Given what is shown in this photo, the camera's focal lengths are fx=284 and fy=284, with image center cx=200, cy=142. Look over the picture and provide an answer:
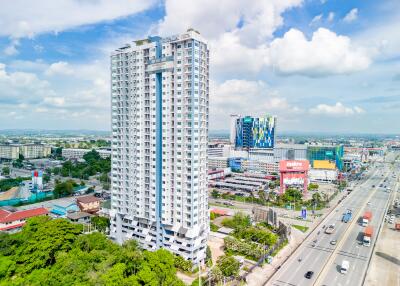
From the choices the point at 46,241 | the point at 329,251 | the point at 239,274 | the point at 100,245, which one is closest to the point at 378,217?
the point at 329,251

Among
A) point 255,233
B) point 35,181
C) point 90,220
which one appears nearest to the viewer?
point 255,233

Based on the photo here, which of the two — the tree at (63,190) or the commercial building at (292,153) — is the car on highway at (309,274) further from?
the commercial building at (292,153)

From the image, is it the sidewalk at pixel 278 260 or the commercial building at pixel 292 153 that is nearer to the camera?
the sidewalk at pixel 278 260

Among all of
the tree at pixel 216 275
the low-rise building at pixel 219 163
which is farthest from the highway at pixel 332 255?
the low-rise building at pixel 219 163

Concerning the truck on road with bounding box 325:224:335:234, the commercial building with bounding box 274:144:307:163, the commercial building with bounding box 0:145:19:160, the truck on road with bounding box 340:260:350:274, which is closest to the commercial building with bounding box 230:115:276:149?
the commercial building with bounding box 274:144:307:163

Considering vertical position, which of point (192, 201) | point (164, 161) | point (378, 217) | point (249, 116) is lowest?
point (378, 217)

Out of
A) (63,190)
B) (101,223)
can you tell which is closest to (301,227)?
(101,223)

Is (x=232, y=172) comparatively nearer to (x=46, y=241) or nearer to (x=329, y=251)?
(x=329, y=251)
